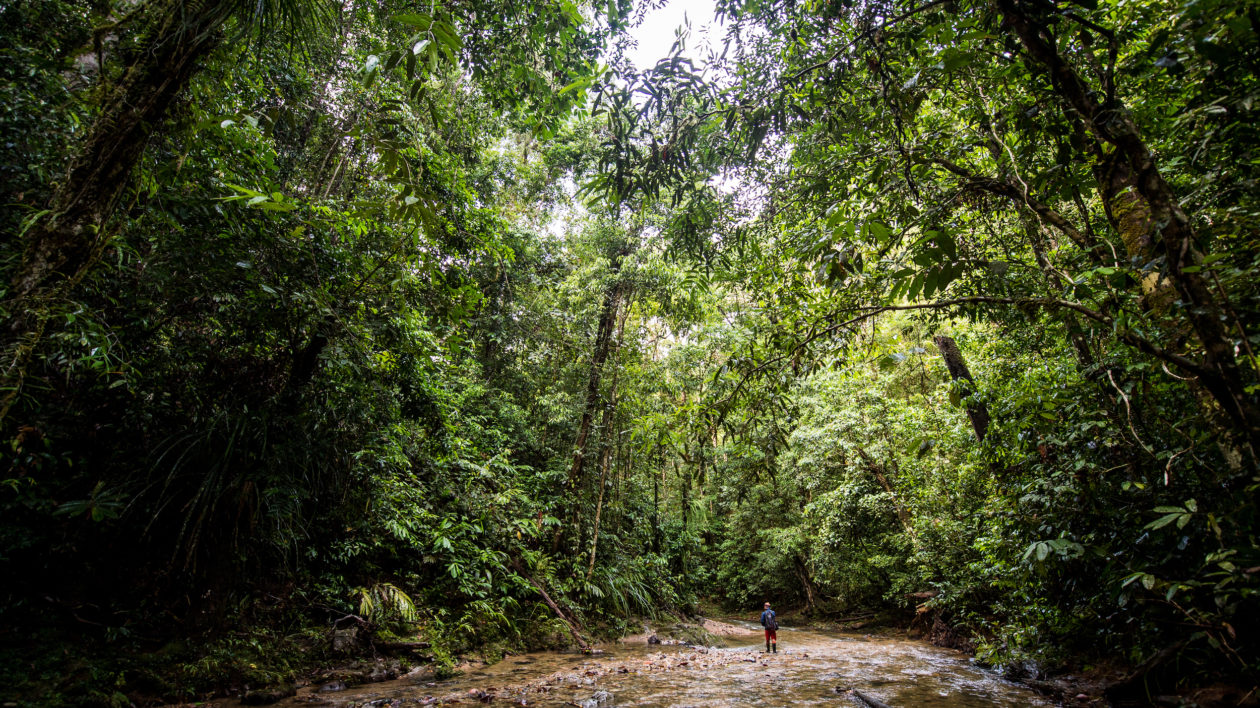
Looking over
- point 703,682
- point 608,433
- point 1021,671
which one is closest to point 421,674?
point 703,682

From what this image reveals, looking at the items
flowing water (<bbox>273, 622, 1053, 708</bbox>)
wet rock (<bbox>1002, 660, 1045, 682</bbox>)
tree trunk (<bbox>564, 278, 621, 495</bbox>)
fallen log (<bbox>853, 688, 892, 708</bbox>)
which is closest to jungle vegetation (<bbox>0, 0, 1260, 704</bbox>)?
wet rock (<bbox>1002, 660, 1045, 682</bbox>)

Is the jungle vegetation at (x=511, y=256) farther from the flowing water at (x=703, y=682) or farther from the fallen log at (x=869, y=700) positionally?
the fallen log at (x=869, y=700)

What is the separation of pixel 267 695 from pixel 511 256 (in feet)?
17.3

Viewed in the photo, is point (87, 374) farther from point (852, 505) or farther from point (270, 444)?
point (852, 505)

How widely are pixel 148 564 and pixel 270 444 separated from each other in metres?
1.61

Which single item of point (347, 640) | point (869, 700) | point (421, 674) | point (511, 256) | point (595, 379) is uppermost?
point (511, 256)

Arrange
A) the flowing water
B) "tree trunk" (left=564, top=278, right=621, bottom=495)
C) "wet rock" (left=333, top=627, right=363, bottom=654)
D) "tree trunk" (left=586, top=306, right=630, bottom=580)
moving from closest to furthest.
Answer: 1. the flowing water
2. "wet rock" (left=333, top=627, right=363, bottom=654)
3. "tree trunk" (left=586, top=306, right=630, bottom=580)
4. "tree trunk" (left=564, top=278, right=621, bottom=495)

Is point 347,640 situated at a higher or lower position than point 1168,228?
lower

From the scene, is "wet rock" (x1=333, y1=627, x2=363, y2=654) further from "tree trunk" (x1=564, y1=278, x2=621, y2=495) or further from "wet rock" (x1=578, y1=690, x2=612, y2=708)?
"tree trunk" (x1=564, y1=278, x2=621, y2=495)

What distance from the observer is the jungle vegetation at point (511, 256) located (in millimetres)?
2137

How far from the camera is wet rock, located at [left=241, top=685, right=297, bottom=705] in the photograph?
14.7ft

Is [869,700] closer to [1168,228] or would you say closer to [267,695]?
[1168,228]

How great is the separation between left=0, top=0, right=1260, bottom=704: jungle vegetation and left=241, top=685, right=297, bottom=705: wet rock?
0.84ft

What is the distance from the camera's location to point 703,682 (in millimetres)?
7023
